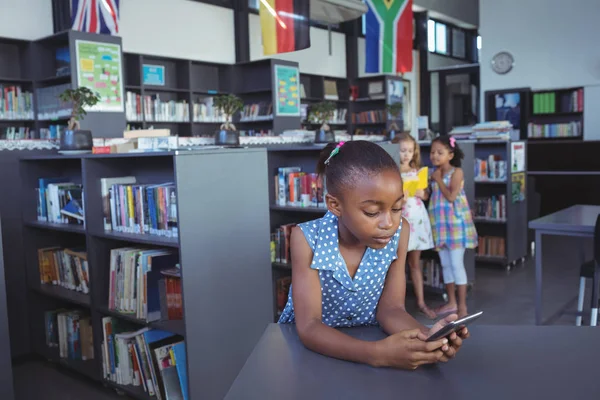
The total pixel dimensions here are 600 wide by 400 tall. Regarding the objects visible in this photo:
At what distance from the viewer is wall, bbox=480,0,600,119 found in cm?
944

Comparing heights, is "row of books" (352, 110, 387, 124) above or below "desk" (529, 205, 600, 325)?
above

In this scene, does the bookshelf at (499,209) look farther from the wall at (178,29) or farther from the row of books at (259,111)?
the wall at (178,29)

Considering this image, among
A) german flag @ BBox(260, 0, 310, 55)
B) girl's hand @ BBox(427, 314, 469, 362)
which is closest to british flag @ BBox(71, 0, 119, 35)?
german flag @ BBox(260, 0, 310, 55)

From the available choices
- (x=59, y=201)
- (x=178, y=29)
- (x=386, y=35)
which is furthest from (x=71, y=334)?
(x=178, y=29)

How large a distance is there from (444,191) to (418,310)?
948 mm

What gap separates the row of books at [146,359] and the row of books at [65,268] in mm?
423

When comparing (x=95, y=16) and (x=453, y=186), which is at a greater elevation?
(x=95, y=16)

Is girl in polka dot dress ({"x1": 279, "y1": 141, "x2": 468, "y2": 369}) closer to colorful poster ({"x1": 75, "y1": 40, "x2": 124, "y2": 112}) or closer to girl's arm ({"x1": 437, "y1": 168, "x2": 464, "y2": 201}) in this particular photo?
girl's arm ({"x1": 437, "y1": 168, "x2": 464, "y2": 201})

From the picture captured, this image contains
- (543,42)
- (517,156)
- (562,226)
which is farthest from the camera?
(543,42)

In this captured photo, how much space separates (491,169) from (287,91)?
439 cm

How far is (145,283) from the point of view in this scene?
9.39ft

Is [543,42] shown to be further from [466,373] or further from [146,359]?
[466,373]

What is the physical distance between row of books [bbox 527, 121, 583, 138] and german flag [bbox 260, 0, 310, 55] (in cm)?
612

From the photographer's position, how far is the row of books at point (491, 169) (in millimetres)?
5711
